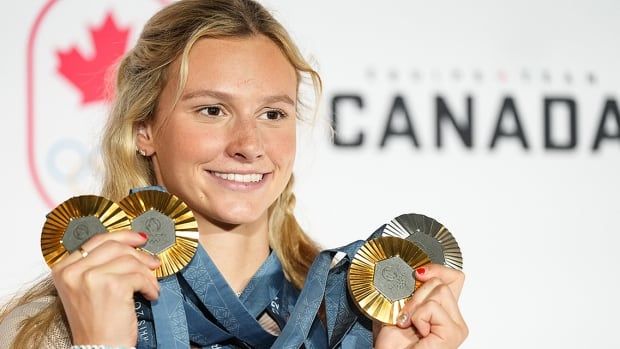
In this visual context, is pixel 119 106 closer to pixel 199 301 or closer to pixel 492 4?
pixel 199 301

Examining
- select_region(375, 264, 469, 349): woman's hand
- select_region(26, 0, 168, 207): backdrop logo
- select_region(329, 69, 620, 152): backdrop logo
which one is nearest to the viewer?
select_region(375, 264, 469, 349): woman's hand

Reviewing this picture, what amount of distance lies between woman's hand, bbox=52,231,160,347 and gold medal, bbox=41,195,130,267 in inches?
1.1

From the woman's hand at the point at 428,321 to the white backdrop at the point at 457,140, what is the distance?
2.56 feet

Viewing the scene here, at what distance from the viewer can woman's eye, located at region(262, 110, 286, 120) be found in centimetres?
161

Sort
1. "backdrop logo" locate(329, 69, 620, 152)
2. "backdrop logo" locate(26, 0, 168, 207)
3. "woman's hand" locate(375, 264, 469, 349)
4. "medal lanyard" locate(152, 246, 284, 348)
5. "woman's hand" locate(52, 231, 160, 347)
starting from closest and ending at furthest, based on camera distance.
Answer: "woman's hand" locate(52, 231, 160, 347) < "woman's hand" locate(375, 264, 469, 349) < "medal lanyard" locate(152, 246, 284, 348) < "backdrop logo" locate(26, 0, 168, 207) < "backdrop logo" locate(329, 69, 620, 152)

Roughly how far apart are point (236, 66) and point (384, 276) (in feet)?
1.20

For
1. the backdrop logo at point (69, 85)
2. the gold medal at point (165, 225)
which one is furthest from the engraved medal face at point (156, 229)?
the backdrop logo at point (69, 85)

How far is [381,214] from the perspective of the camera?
2340 millimetres

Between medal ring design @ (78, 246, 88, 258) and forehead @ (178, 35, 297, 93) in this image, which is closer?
medal ring design @ (78, 246, 88, 258)

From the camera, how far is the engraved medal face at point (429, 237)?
156cm

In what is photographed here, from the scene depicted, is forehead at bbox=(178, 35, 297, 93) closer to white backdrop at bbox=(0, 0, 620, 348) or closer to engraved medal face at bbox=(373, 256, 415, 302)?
engraved medal face at bbox=(373, 256, 415, 302)

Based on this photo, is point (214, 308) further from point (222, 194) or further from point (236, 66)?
point (236, 66)

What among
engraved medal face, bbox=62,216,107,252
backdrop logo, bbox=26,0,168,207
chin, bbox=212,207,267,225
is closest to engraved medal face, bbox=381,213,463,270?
chin, bbox=212,207,267,225

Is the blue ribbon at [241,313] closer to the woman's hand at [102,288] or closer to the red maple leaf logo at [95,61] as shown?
the woman's hand at [102,288]
